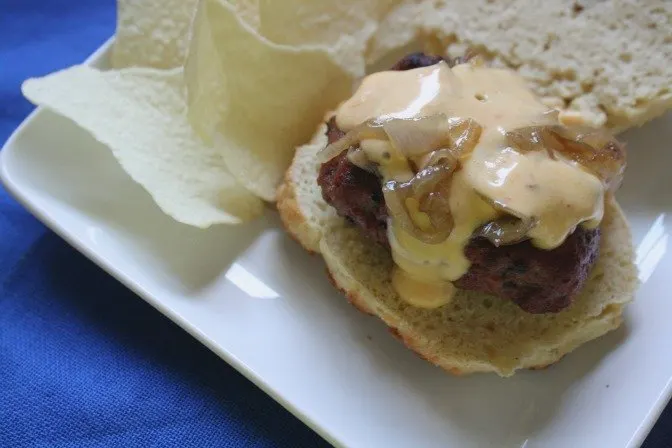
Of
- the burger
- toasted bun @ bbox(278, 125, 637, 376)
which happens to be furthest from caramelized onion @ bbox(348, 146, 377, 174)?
toasted bun @ bbox(278, 125, 637, 376)

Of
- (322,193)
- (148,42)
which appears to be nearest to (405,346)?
(322,193)

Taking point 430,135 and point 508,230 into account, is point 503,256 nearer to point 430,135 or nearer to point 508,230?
point 508,230

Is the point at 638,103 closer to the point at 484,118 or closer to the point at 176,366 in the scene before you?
the point at 484,118

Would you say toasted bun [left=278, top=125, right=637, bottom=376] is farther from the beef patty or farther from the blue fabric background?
the blue fabric background

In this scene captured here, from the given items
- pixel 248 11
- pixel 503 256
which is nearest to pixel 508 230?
pixel 503 256

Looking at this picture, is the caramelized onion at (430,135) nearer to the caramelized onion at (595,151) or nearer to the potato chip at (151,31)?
the caramelized onion at (595,151)
